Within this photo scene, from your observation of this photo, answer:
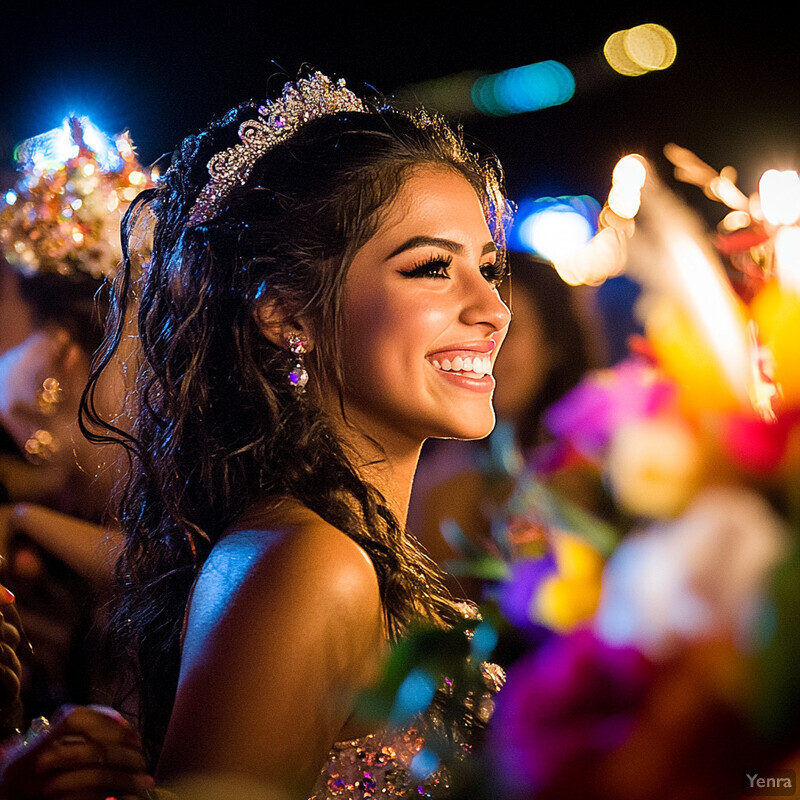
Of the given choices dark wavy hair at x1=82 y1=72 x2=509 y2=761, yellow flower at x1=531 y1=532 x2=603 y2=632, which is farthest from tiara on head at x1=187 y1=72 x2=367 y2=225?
yellow flower at x1=531 y1=532 x2=603 y2=632

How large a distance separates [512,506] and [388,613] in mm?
537

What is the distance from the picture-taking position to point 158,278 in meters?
1.70

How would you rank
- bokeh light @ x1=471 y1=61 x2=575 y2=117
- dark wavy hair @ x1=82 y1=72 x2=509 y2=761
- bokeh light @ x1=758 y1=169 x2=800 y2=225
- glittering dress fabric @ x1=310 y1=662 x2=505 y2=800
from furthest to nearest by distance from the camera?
bokeh light @ x1=471 y1=61 x2=575 y2=117
dark wavy hair @ x1=82 y1=72 x2=509 y2=761
glittering dress fabric @ x1=310 y1=662 x2=505 y2=800
bokeh light @ x1=758 y1=169 x2=800 y2=225

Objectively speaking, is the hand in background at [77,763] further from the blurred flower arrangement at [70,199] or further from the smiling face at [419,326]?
the blurred flower arrangement at [70,199]

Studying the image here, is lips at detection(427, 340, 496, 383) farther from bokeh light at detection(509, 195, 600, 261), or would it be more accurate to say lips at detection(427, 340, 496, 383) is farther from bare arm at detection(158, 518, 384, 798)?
bokeh light at detection(509, 195, 600, 261)

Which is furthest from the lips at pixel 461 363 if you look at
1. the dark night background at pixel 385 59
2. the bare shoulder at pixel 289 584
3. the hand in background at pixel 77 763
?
the dark night background at pixel 385 59

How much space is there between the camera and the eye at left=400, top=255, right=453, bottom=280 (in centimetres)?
147

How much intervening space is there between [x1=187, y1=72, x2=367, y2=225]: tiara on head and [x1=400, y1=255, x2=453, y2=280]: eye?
0.38 metres

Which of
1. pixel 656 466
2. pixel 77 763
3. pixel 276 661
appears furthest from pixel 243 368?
pixel 656 466

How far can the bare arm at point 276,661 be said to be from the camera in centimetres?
97

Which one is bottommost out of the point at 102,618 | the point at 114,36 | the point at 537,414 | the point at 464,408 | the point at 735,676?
the point at 537,414

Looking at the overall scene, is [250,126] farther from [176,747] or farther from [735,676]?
[735,676]

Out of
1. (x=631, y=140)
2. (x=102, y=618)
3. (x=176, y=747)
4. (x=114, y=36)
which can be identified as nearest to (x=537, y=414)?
(x=631, y=140)

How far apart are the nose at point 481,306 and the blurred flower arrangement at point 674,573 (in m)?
0.88
